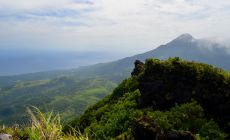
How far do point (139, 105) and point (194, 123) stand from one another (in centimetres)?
433

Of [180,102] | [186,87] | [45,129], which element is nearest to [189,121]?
[180,102]

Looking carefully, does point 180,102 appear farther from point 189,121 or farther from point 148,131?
point 148,131

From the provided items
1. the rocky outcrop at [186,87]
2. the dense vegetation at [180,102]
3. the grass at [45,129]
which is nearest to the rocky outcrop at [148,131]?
the grass at [45,129]

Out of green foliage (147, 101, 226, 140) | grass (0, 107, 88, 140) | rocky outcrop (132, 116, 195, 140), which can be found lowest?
green foliage (147, 101, 226, 140)

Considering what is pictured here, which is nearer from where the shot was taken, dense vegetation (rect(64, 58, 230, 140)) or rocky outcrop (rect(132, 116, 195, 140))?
rocky outcrop (rect(132, 116, 195, 140))

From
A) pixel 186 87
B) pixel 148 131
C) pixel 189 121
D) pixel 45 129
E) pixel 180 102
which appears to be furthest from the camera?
pixel 186 87

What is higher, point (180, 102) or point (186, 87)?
point (186, 87)

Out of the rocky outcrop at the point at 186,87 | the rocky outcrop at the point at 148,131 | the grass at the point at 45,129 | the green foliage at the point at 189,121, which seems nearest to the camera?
the grass at the point at 45,129

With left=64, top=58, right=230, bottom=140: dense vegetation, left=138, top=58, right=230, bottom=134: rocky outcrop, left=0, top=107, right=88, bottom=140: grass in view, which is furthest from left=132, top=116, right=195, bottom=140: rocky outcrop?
left=138, top=58, right=230, bottom=134: rocky outcrop

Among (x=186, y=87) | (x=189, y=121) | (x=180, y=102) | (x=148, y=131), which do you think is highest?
(x=186, y=87)

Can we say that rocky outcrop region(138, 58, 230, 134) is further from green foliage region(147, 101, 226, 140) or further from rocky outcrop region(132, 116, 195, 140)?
rocky outcrop region(132, 116, 195, 140)

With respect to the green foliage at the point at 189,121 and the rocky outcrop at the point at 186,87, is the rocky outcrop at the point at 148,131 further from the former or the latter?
the rocky outcrop at the point at 186,87

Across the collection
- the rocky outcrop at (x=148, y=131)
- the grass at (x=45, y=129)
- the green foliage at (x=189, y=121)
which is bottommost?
the green foliage at (x=189, y=121)

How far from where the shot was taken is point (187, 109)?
18.0 meters
